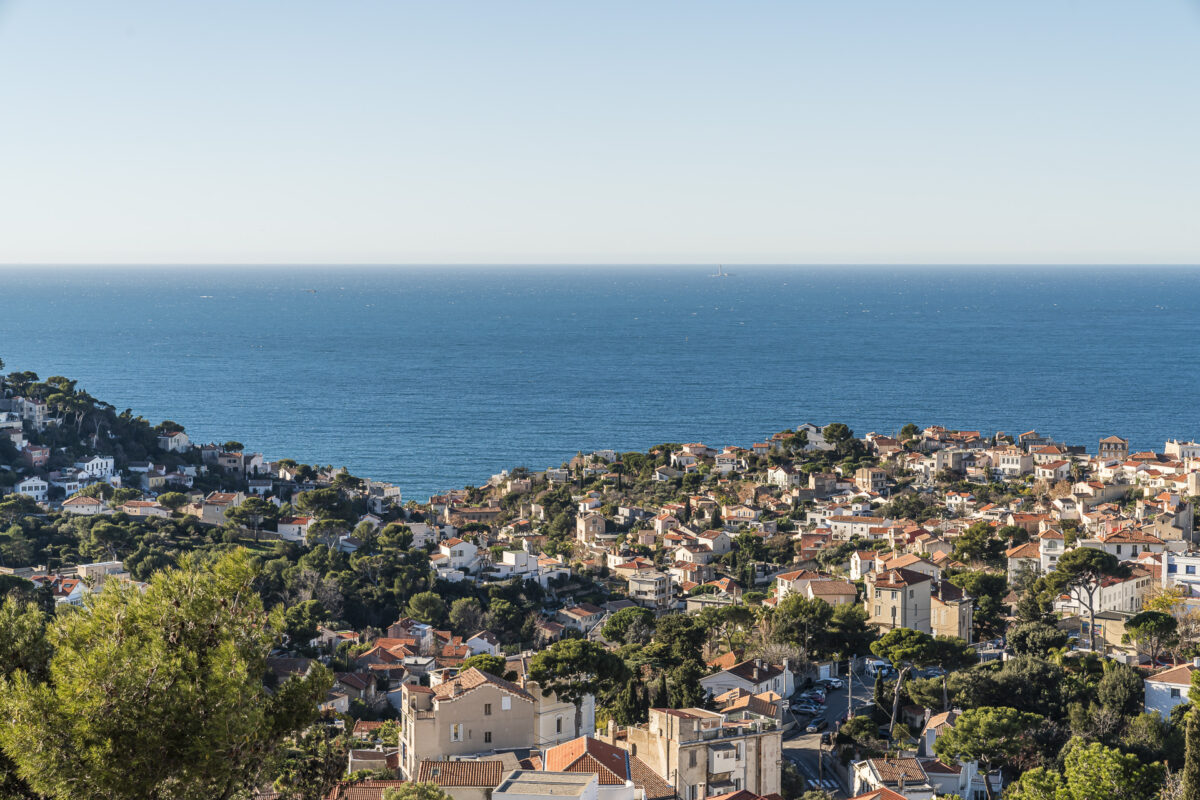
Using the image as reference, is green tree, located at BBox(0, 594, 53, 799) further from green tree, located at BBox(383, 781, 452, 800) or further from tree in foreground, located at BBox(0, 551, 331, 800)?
green tree, located at BBox(383, 781, 452, 800)

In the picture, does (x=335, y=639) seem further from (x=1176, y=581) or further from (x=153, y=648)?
(x=153, y=648)

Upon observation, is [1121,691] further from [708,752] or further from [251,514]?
[251,514]

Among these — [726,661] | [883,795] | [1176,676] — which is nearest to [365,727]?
[726,661]

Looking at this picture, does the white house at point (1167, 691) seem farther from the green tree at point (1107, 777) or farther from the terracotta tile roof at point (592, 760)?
the terracotta tile roof at point (592, 760)

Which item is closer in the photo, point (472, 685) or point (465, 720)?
point (465, 720)

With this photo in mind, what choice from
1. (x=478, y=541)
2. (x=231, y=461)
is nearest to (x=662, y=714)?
(x=478, y=541)

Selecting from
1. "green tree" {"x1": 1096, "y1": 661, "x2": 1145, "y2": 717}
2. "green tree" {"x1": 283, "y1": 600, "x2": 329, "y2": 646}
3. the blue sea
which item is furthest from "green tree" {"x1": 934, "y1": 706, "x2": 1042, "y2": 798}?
the blue sea

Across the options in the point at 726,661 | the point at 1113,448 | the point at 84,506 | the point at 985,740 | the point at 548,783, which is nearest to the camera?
the point at 548,783

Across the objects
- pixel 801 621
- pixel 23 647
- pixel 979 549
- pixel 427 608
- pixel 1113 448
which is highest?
pixel 23 647
